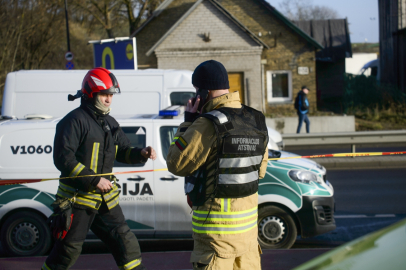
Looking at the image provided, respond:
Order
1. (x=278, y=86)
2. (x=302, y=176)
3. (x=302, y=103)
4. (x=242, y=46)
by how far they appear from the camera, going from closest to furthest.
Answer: (x=302, y=176), (x=302, y=103), (x=242, y=46), (x=278, y=86)

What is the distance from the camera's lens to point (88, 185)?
3.28m

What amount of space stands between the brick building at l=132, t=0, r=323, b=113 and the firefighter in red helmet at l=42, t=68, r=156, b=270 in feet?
56.3

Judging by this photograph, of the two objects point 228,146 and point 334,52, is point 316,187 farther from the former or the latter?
point 334,52

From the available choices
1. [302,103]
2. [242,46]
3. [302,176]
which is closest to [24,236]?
[302,176]

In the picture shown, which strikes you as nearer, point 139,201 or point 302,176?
point 139,201

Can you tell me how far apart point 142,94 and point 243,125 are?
7.17 meters

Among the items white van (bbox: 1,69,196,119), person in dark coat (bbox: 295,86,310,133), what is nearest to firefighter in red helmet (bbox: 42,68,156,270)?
white van (bbox: 1,69,196,119)

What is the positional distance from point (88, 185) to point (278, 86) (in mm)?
19721

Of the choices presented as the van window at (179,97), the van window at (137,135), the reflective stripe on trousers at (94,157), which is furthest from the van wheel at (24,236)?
the van window at (179,97)

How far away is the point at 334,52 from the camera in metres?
29.7

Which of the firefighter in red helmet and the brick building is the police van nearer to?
the firefighter in red helmet

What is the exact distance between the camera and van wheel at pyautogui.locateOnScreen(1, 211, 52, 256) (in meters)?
4.97

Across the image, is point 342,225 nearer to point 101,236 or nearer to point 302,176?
point 302,176

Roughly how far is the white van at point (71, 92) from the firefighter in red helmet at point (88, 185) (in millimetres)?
6012
